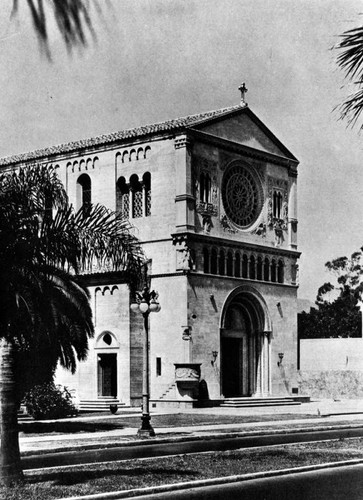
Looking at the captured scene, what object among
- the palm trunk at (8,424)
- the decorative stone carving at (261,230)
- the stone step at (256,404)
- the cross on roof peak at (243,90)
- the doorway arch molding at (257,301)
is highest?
the cross on roof peak at (243,90)

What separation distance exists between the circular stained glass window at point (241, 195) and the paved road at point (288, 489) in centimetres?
3360

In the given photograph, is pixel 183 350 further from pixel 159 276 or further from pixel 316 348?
pixel 316 348

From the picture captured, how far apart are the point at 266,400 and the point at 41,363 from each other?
22.8 m

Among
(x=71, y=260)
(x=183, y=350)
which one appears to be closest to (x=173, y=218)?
(x=183, y=350)

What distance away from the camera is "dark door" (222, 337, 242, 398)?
4712 centimetres

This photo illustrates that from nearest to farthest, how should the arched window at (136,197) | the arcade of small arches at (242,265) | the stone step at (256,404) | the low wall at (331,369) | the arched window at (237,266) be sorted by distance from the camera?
the stone step at (256,404) < the arcade of small arches at (242,265) < the arched window at (136,197) < the arched window at (237,266) < the low wall at (331,369)

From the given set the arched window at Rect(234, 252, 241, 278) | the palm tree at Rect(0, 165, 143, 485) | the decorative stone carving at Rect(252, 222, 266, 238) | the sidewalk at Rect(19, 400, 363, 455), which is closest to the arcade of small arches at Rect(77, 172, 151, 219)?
the arched window at Rect(234, 252, 241, 278)

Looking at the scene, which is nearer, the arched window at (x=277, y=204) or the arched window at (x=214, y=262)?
the arched window at (x=214, y=262)

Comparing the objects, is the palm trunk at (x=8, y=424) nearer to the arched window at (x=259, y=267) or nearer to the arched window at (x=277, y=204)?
the arched window at (x=259, y=267)

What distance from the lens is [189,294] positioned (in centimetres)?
4328

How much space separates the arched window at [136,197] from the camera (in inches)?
1813

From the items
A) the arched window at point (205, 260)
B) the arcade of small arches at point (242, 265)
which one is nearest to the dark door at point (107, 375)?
the arched window at point (205, 260)

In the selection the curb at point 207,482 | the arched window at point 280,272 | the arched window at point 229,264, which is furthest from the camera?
the arched window at point 280,272

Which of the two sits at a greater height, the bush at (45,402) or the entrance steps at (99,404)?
the bush at (45,402)
